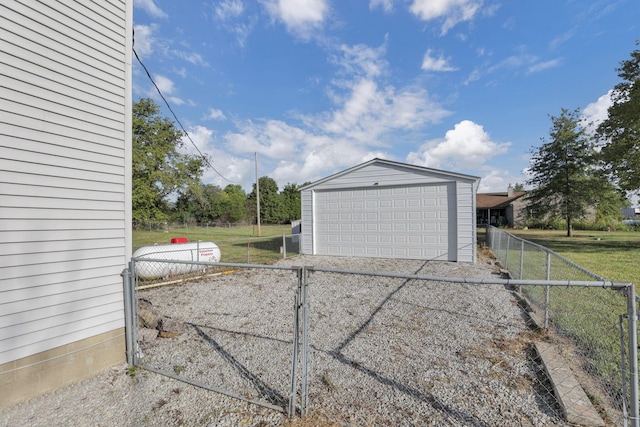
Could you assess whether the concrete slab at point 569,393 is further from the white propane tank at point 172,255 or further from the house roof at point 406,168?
the house roof at point 406,168

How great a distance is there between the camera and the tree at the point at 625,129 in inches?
462

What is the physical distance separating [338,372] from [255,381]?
0.81 meters

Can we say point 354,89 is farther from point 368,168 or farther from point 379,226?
point 379,226

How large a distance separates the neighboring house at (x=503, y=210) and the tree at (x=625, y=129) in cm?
1508

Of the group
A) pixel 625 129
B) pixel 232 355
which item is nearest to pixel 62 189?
pixel 232 355

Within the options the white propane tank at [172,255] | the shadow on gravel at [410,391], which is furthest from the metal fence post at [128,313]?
the white propane tank at [172,255]

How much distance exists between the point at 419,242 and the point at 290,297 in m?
5.80

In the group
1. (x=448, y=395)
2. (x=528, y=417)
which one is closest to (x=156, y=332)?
(x=448, y=395)

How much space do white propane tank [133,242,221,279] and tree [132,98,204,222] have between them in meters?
11.9

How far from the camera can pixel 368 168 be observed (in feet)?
34.1

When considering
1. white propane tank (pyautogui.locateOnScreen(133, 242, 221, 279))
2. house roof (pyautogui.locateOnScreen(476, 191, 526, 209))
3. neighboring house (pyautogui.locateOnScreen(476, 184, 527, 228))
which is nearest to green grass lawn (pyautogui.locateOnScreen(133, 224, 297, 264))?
white propane tank (pyautogui.locateOnScreen(133, 242, 221, 279))

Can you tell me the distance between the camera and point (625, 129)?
42.1 feet

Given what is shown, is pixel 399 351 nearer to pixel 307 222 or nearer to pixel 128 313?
pixel 128 313

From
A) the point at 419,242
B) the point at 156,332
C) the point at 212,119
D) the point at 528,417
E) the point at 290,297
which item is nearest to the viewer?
the point at 528,417
